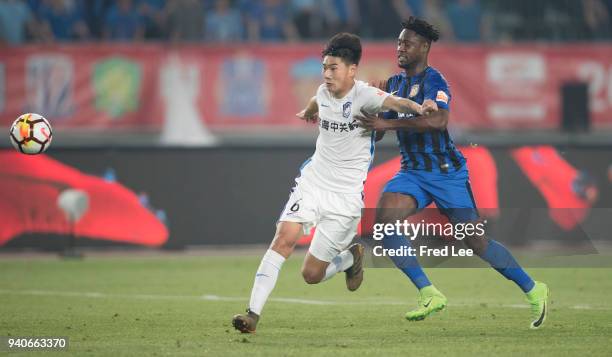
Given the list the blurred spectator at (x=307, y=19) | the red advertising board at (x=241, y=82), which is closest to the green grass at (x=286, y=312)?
the red advertising board at (x=241, y=82)

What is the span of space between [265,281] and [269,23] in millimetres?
12010

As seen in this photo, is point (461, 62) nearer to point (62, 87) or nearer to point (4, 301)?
point (62, 87)

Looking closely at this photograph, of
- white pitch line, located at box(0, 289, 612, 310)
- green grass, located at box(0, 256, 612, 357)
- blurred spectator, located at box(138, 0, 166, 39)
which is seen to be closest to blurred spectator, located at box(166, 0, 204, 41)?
blurred spectator, located at box(138, 0, 166, 39)

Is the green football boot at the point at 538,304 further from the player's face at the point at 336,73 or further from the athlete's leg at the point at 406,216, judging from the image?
the player's face at the point at 336,73

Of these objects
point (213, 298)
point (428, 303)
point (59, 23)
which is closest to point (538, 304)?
point (428, 303)

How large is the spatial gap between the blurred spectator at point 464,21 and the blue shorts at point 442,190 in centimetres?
1142

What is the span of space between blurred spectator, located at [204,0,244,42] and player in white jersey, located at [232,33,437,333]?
36.4ft

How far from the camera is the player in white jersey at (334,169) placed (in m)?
8.52

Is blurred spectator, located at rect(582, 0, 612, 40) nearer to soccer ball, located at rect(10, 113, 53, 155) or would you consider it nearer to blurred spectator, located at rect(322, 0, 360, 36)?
blurred spectator, located at rect(322, 0, 360, 36)

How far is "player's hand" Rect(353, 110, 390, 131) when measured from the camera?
854cm

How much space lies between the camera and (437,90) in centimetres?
902

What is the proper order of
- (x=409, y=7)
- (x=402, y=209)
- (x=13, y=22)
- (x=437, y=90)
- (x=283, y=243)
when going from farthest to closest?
(x=409, y=7), (x=13, y=22), (x=402, y=209), (x=437, y=90), (x=283, y=243)

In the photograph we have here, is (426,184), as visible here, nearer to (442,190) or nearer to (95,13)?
(442,190)

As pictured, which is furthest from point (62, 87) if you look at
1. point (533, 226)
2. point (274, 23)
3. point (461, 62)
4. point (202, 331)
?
point (202, 331)
